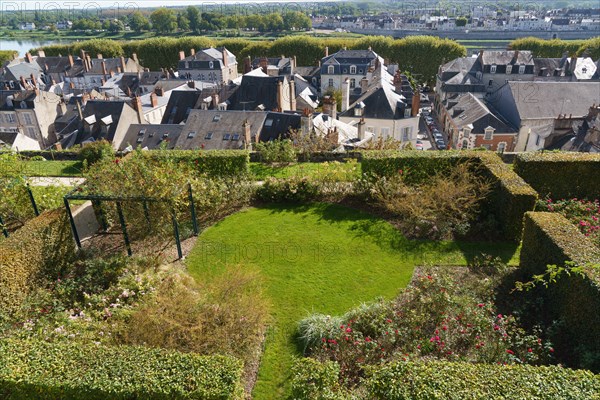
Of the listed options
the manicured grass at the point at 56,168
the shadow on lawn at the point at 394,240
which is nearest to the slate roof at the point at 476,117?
the shadow on lawn at the point at 394,240

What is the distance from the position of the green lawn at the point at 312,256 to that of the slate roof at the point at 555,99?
2890 centimetres

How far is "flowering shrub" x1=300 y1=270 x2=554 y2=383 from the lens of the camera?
7094 millimetres

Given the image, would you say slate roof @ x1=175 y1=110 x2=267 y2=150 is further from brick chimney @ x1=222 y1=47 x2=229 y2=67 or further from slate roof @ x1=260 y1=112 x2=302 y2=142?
brick chimney @ x1=222 y1=47 x2=229 y2=67

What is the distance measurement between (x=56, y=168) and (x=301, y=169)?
1114 cm

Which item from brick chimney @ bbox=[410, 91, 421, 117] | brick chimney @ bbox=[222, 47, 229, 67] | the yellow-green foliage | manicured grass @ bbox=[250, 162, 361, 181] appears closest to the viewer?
the yellow-green foliage

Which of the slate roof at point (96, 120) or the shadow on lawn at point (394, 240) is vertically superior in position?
the shadow on lawn at point (394, 240)

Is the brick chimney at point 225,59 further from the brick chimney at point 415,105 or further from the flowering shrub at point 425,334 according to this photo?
the flowering shrub at point 425,334

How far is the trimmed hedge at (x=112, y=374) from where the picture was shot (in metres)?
5.54

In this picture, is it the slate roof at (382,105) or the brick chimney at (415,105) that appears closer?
the brick chimney at (415,105)

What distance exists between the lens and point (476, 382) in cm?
546

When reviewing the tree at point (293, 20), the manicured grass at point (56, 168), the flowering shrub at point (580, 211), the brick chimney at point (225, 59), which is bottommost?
the manicured grass at point (56, 168)

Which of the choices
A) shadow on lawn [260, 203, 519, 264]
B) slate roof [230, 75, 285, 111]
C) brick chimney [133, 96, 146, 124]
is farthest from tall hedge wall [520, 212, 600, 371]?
brick chimney [133, 96, 146, 124]

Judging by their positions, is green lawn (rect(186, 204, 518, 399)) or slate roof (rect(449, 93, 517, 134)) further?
slate roof (rect(449, 93, 517, 134))

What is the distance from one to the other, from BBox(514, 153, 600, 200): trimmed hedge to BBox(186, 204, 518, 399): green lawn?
11.6ft
